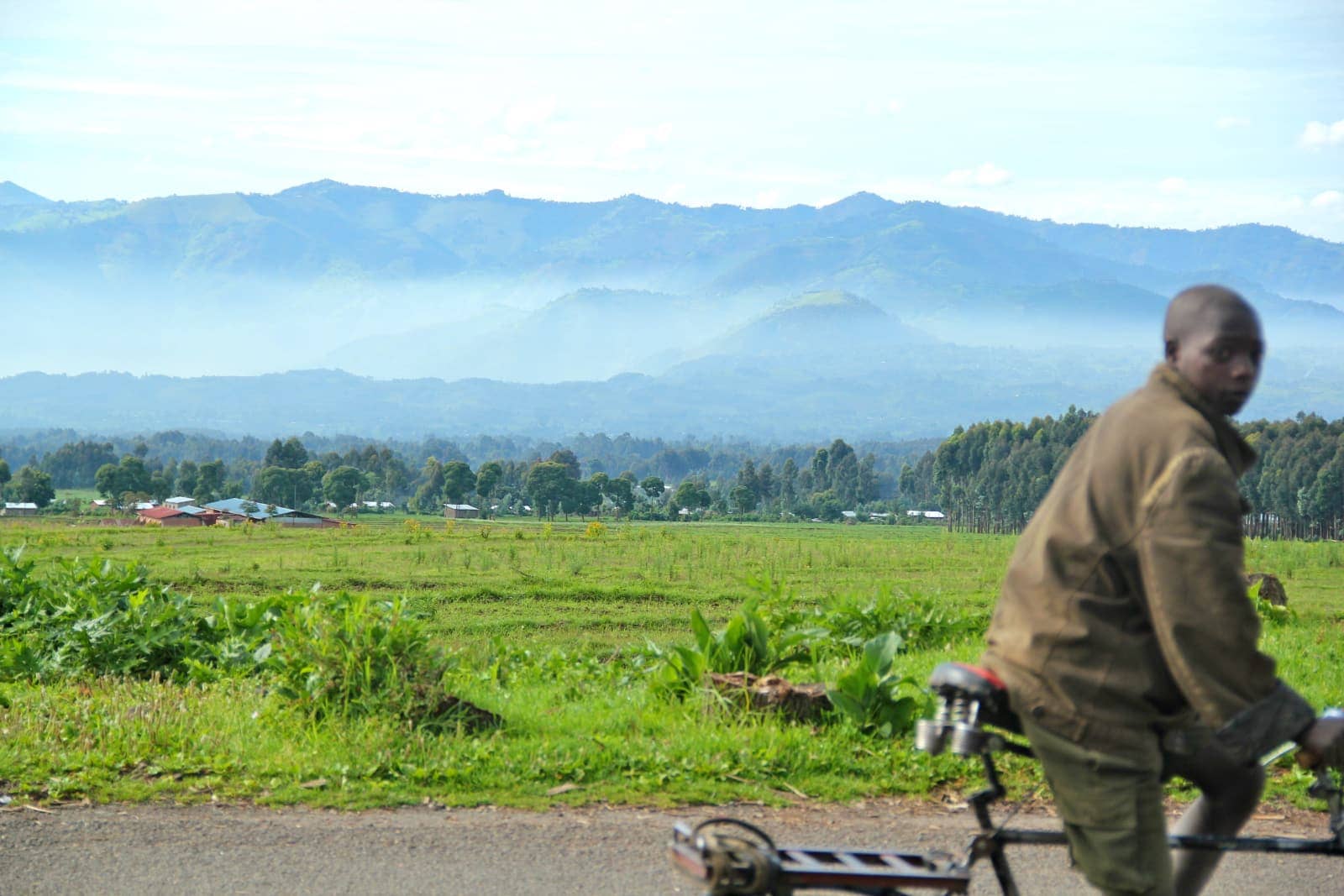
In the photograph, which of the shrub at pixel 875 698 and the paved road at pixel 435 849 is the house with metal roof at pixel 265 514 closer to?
the shrub at pixel 875 698

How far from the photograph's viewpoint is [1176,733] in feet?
11.5

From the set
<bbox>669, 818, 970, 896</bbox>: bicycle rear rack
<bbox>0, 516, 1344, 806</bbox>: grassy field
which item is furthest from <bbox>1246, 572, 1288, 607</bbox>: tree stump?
<bbox>669, 818, 970, 896</bbox>: bicycle rear rack

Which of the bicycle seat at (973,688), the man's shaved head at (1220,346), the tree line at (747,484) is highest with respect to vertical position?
the man's shaved head at (1220,346)

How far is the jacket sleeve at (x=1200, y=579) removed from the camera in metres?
3.21

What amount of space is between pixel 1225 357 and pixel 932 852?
155cm

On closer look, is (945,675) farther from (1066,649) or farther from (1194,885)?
(1194,885)

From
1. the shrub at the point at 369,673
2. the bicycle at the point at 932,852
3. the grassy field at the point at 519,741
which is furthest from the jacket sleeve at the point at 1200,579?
the shrub at the point at 369,673

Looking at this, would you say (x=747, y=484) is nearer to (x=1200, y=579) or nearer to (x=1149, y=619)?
Answer: (x=1149, y=619)

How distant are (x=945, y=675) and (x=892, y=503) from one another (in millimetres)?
112078

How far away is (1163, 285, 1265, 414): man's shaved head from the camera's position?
3.43m

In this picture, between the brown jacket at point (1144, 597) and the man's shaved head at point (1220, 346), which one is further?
the man's shaved head at point (1220, 346)

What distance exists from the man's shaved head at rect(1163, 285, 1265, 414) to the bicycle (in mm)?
969

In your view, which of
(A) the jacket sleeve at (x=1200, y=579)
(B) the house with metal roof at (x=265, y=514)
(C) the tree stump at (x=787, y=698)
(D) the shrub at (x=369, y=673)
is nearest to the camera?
(A) the jacket sleeve at (x=1200, y=579)

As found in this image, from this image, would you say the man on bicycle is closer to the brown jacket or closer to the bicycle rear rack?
the brown jacket
